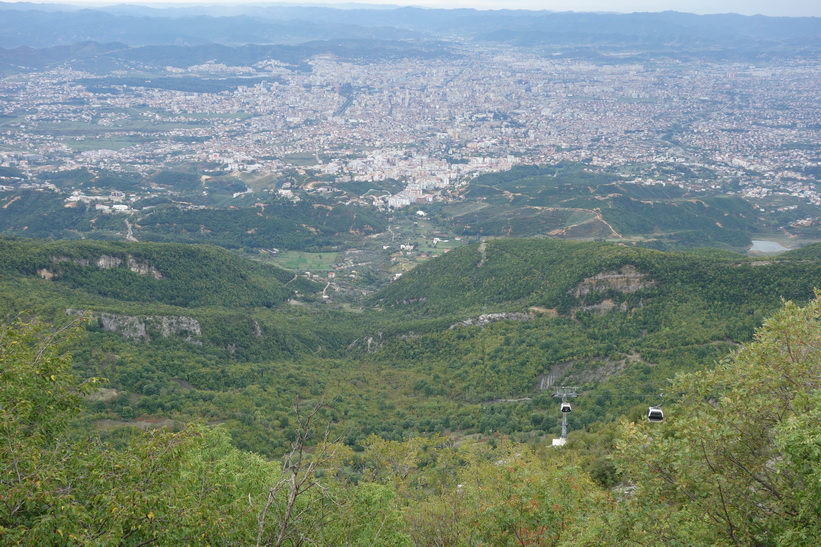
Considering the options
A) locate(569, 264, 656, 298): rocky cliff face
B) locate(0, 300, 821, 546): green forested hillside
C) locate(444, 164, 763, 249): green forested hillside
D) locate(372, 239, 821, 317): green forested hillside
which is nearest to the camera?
locate(0, 300, 821, 546): green forested hillside

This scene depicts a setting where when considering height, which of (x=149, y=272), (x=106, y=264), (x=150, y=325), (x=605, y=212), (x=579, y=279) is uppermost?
(x=579, y=279)

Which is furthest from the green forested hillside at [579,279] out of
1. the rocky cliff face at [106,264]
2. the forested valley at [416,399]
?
the rocky cliff face at [106,264]

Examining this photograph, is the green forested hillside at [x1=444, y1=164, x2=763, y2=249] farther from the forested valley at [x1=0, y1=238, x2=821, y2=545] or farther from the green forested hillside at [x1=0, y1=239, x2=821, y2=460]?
the green forested hillside at [x1=0, y1=239, x2=821, y2=460]

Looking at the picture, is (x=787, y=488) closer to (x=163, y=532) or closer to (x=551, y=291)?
(x=163, y=532)

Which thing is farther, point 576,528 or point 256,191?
point 256,191

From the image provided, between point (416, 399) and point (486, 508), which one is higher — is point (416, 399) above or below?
below

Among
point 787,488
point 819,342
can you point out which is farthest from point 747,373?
point 787,488

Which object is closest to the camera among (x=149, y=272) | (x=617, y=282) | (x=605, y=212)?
(x=617, y=282)

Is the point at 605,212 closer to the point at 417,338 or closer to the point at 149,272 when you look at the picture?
the point at 417,338

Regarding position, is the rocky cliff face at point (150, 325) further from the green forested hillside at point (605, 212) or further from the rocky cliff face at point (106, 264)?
the green forested hillside at point (605, 212)

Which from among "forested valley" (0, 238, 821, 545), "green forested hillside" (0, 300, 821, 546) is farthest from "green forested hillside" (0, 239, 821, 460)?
"green forested hillside" (0, 300, 821, 546)

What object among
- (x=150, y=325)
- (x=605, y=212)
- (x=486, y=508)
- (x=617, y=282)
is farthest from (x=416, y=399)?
(x=605, y=212)
